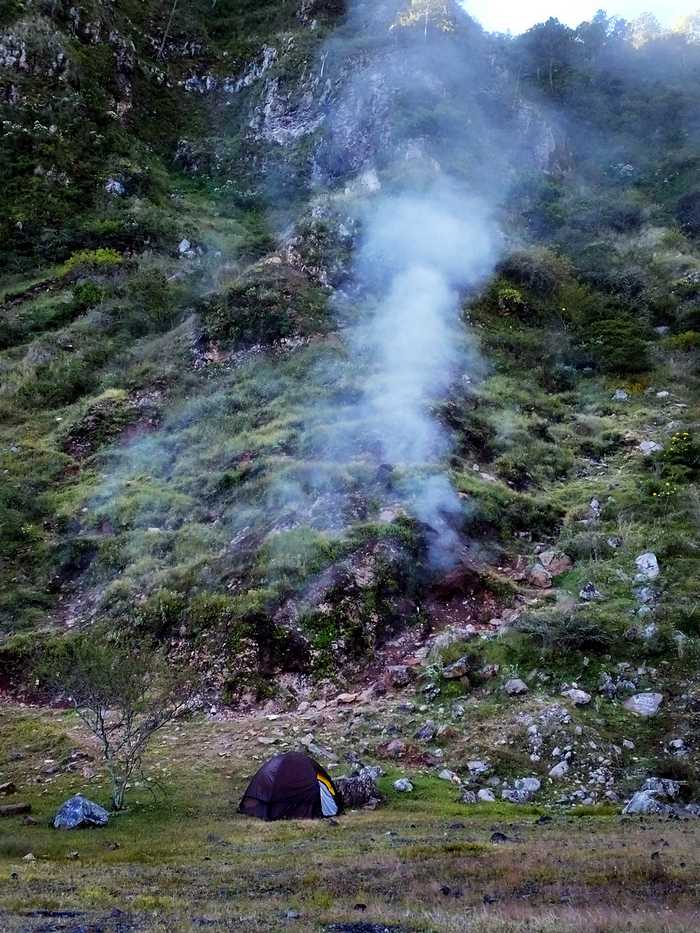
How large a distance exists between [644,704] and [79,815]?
9774 millimetres

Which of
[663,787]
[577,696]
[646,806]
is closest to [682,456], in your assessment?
[577,696]

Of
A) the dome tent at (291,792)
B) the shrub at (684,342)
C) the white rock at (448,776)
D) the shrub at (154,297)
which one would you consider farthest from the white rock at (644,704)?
the shrub at (154,297)

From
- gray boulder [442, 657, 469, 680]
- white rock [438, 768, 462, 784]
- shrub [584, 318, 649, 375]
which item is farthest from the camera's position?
shrub [584, 318, 649, 375]

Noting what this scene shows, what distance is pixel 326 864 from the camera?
355 inches

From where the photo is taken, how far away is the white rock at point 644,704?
1363cm

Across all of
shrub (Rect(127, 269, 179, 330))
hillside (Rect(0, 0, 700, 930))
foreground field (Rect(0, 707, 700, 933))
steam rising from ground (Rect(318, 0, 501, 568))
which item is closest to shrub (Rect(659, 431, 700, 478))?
hillside (Rect(0, 0, 700, 930))

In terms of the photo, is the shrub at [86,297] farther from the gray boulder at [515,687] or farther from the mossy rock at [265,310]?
the gray boulder at [515,687]

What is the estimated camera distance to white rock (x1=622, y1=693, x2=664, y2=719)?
44.7ft

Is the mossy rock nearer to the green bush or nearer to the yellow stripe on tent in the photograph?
the green bush

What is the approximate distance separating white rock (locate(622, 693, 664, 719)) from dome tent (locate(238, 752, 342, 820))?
5.60 metres

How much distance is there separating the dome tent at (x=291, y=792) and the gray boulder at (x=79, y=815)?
216 centimetres

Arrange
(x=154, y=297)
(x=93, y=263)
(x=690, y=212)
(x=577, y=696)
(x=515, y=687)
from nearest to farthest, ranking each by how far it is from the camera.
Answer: (x=577, y=696) < (x=515, y=687) < (x=154, y=297) < (x=93, y=263) < (x=690, y=212)

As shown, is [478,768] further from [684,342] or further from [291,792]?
[684,342]

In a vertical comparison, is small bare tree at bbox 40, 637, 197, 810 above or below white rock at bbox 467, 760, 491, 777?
above
